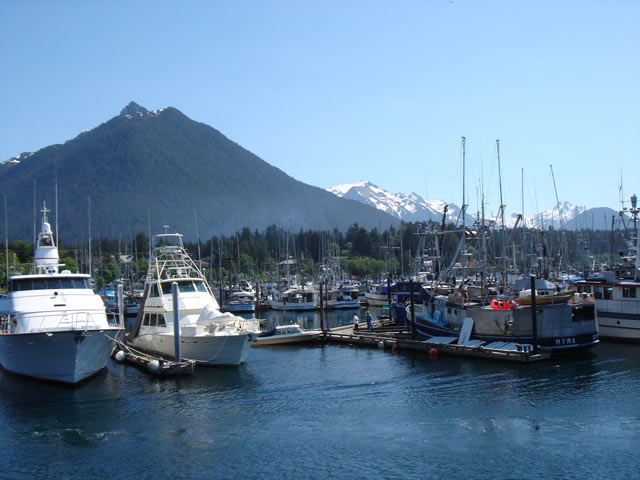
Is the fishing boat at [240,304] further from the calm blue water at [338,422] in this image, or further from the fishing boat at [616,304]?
the fishing boat at [616,304]

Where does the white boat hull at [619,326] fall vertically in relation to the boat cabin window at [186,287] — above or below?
below

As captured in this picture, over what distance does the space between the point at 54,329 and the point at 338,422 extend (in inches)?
737

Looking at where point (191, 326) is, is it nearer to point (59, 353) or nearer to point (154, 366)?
point (154, 366)

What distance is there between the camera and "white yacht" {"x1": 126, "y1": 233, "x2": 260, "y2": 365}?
3900 cm

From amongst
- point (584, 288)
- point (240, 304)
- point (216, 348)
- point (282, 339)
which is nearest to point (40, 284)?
point (216, 348)

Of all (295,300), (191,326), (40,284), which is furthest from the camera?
(295,300)

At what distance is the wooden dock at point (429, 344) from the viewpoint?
125ft

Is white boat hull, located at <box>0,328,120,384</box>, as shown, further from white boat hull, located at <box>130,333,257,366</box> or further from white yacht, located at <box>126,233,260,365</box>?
white yacht, located at <box>126,233,260,365</box>

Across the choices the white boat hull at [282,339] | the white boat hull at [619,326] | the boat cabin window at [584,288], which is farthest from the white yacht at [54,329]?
the boat cabin window at [584,288]

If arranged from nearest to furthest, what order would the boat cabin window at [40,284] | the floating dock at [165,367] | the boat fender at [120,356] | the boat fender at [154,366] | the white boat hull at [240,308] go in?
the boat fender at [154,366] → the floating dock at [165,367] → the boat cabin window at [40,284] → the boat fender at [120,356] → the white boat hull at [240,308]

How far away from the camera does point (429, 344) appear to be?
1686 inches

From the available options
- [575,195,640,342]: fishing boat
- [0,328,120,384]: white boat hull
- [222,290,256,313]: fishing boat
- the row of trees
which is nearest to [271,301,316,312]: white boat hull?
[222,290,256,313]: fishing boat

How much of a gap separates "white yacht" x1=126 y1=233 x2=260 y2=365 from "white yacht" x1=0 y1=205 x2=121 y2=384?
5.21 metres

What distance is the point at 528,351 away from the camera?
38000 millimetres
